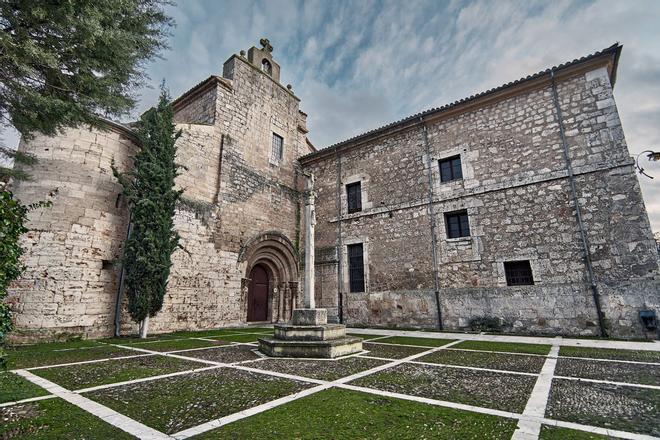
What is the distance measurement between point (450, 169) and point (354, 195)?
12.9ft

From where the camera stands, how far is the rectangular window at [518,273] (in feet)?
29.7

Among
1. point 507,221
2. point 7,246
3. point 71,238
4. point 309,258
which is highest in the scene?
point 507,221

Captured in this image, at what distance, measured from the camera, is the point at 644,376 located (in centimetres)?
407

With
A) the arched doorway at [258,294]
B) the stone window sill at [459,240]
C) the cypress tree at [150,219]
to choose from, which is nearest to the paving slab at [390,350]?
the stone window sill at [459,240]

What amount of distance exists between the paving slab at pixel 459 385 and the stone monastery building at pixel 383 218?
5906mm

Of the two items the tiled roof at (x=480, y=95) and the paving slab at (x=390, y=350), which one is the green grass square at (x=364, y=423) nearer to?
the paving slab at (x=390, y=350)

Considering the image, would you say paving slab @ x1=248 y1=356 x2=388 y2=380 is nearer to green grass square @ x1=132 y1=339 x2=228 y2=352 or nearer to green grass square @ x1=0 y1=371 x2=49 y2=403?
green grass square @ x1=132 y1=339 x2=228 y2=352

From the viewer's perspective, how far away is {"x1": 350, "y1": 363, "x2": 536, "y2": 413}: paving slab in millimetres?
3135

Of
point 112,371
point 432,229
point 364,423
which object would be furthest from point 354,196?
point 364,423

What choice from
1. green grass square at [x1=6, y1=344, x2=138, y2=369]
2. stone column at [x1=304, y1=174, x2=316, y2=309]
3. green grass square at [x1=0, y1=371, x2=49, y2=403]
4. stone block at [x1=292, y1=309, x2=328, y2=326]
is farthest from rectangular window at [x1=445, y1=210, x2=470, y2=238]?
green grass square at [x1=0, y1=371, x2=49, y2=403]

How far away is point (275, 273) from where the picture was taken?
12977 millimetres

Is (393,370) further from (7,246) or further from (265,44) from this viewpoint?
(265,44)

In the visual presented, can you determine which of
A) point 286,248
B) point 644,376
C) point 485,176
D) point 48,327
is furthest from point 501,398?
point 286,248

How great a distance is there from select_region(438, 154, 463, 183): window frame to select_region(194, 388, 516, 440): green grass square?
9.16 m
